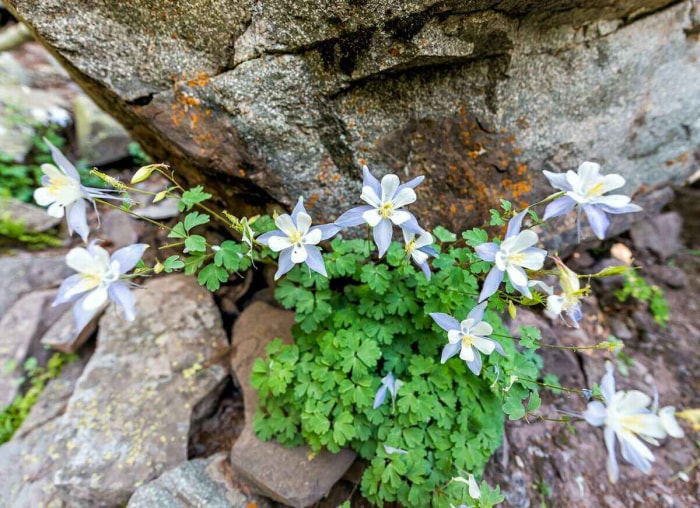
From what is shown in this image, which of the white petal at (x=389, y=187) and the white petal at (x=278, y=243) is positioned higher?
the white petal at (x=389, y=187)

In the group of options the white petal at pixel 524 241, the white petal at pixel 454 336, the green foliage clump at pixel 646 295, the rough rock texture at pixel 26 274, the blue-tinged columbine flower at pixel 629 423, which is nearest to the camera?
the blue-tinged columbine flower at pixel 629 423

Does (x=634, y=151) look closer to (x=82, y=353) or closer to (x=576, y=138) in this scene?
(x=576, y=138)

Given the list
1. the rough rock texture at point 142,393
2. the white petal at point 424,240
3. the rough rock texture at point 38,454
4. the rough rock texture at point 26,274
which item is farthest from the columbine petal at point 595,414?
the rough rock texture at point 26,274

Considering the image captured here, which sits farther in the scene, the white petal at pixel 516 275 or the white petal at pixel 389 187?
the white petal at pixel 389 187

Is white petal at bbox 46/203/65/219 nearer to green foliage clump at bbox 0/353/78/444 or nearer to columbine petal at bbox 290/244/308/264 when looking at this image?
columbine petal at bbox 290/244/308/264

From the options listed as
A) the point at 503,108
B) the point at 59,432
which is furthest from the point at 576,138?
the point at 59,432

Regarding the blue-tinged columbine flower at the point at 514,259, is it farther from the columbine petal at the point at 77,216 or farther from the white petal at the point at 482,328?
the columbine petal at the point at 77,216

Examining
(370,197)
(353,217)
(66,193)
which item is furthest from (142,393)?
(370,197)

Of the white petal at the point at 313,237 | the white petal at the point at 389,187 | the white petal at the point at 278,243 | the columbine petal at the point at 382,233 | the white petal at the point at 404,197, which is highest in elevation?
the white petal at the point at 389,187
